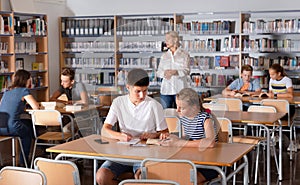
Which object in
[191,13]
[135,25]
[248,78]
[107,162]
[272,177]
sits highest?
[191,13]

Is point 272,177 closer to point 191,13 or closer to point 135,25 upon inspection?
point 135,25

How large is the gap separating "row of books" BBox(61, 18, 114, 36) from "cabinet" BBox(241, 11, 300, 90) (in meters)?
2.60

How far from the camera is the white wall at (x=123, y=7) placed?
352 inches

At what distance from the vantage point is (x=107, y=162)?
3.82 meters

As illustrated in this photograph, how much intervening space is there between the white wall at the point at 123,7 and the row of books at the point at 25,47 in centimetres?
62

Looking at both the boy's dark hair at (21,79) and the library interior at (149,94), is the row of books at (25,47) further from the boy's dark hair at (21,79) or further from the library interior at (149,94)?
the boy's dark hair at (21,79)

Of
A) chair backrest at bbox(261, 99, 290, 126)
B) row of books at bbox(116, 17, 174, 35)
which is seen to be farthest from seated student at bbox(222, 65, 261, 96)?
row of books at bbox(116, 17, 174, 35)

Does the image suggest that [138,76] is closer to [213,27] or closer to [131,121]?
[131,121]

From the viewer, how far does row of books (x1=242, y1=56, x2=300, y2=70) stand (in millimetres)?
8555

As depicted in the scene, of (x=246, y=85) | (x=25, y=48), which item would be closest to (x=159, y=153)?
(x=246, y=85)

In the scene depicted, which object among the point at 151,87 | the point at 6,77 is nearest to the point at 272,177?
the point at 151,87

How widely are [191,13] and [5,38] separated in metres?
3.28

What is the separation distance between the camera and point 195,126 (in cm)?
369

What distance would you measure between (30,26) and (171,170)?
6551mm
